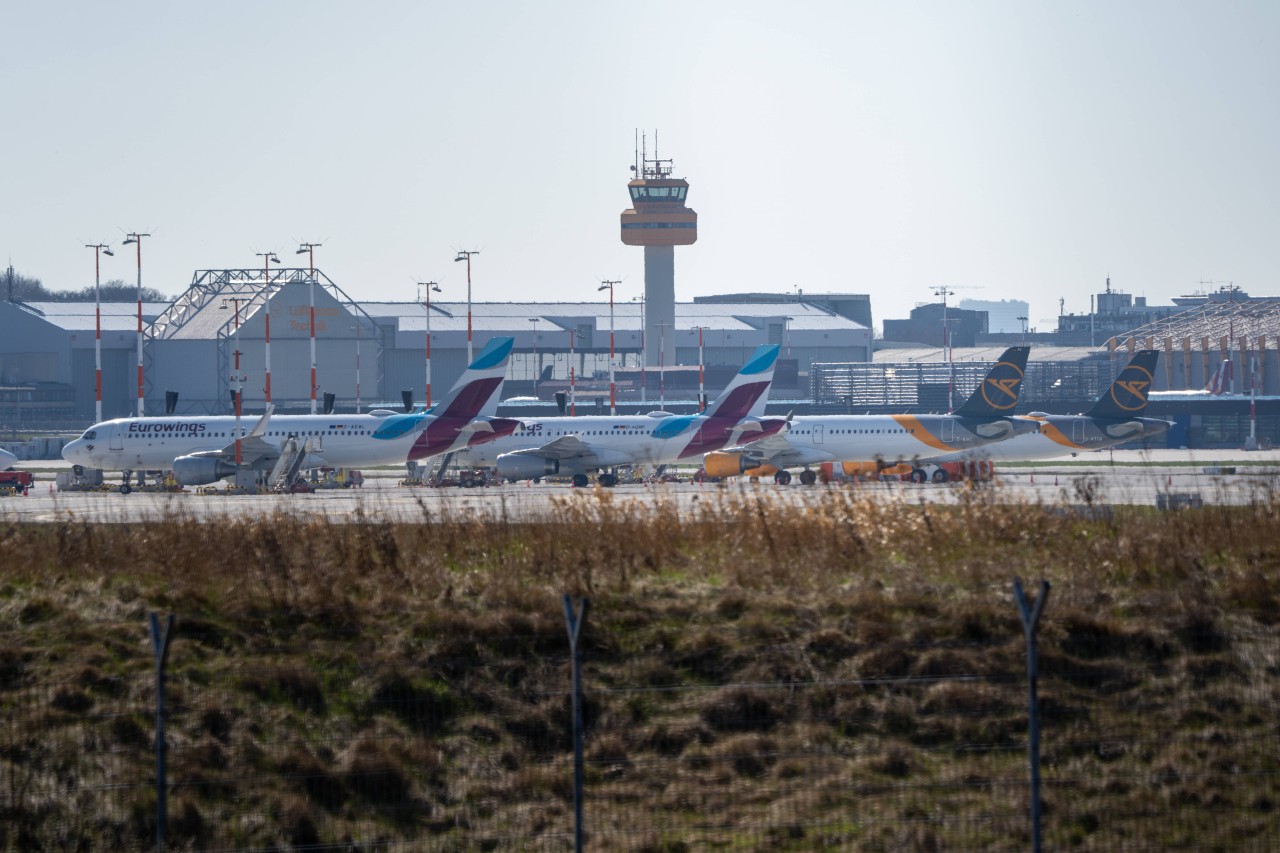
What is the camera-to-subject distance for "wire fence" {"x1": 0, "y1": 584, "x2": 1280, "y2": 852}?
1198cm

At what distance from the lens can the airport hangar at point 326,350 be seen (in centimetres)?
10275

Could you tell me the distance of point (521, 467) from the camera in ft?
178

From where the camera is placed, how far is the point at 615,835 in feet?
38.6

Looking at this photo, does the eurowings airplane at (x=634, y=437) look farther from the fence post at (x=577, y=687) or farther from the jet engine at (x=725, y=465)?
the fence post at (x=577, y=687)

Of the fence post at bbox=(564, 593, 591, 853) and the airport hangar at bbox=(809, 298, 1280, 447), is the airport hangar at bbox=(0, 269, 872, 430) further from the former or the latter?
the fence post at bbox=(564, 593, 591, 853)

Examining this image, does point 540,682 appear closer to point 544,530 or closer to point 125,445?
point 544,530

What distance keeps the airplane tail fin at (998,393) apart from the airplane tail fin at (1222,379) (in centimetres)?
5245

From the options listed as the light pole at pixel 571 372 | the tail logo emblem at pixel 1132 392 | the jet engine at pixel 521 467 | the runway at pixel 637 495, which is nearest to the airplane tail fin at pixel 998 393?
the runway at pixel 637 495

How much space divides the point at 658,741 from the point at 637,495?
96.2ft

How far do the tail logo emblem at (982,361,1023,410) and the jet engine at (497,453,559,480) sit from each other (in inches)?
703

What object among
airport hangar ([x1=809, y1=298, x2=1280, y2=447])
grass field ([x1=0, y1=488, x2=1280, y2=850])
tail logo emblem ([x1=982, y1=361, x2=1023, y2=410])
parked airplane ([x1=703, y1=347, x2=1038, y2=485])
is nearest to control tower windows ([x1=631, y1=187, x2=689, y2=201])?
airport hangar ([x1=809, y1=298, x2=1280, y2=447])

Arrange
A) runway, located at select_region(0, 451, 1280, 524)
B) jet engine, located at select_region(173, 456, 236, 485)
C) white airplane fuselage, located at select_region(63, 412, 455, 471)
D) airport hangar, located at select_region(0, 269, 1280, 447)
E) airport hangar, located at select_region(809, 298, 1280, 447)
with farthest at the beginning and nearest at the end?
airport hangar, located at select_region(809, 298, 1280, 447) < airport hangar, located at select_region(0, 269, 1280, 447) < white airplane fuselage, located at select_region(63, 412, 455, 471) < jet engine, located at select_region(173, 456, 236, 485) < runway, located at select_region(0, 451, 1280, 524)

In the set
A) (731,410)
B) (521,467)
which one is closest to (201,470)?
(521,467)

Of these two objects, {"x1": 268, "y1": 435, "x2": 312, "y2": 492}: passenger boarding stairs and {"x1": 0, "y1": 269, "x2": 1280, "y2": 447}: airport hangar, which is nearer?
{"x1": 268, "y1": 435, "x2": 312, "y2": 492}: passenger boarding stairs
